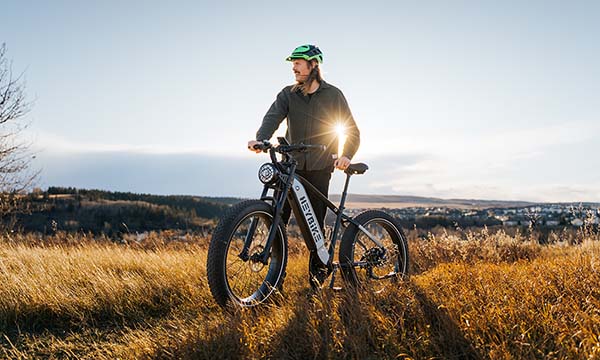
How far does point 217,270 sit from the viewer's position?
13.6 feet

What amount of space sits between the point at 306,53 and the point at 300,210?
1594 millimetres

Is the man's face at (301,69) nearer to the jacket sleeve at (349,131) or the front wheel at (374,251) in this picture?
the jacket sleeve at (349,131)

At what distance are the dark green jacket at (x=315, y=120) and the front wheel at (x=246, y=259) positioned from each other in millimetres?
1070

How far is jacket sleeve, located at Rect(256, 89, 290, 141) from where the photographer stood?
536cm

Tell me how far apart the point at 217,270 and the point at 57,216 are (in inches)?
1570

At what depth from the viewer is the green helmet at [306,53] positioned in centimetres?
525

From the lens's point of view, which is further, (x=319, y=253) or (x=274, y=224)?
(x=319, y=253)

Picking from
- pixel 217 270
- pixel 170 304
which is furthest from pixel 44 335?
pixel 217 270

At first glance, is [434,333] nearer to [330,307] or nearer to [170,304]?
[330,307]

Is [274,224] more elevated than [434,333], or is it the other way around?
[274,224]

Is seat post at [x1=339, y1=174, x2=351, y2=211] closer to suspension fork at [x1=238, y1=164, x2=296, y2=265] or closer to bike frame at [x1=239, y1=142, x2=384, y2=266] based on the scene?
bike frame at [x1=239, y1=142, x2=384, y2=266]

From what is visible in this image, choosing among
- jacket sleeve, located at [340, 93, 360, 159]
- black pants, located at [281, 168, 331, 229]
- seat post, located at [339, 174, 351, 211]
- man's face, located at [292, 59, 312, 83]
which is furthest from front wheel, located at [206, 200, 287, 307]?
man's face, located at [292, 59, 312, 83]

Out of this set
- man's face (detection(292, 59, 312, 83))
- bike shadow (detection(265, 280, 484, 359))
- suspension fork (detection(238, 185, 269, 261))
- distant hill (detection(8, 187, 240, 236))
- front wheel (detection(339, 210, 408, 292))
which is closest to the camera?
bike shadow (detection(265, 280, 484, 359))

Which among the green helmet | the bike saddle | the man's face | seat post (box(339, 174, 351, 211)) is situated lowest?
seat post (box(339, 174, 351, 211))
